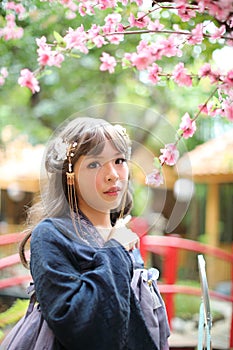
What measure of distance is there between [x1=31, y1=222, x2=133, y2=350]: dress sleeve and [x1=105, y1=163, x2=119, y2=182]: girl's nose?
0.15 meters

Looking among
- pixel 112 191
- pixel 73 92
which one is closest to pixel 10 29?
pixel 112 191

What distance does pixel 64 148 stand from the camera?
4.16ft

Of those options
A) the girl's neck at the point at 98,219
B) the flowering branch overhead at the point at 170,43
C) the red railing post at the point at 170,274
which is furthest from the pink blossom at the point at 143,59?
the red railing post at the point at 170,274

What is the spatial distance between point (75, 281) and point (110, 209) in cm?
20

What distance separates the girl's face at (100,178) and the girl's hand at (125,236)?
0.18ft

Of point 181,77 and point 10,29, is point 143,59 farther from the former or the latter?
point 10,29

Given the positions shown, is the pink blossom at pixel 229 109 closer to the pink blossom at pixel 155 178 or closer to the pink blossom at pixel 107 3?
the pink blossom at pixel 155 178

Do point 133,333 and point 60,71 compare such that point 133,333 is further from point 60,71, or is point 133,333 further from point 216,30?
point 60,71

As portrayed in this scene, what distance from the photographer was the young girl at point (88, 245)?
1.14 m

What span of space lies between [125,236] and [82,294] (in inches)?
6.7

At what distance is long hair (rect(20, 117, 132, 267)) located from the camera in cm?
126

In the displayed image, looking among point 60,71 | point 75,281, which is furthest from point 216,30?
point 60,71

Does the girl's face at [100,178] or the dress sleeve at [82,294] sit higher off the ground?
the girl's face at [100,178]

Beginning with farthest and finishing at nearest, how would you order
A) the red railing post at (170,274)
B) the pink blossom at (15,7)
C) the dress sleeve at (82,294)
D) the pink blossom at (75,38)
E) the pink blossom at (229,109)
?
1. the red railing post at (170,274)
2. the pink blossom at (15,7)
3. the pink blossom at (75,38)
4. the pink blossom at (229,109)
5. the dress sleeve at (82,294)
